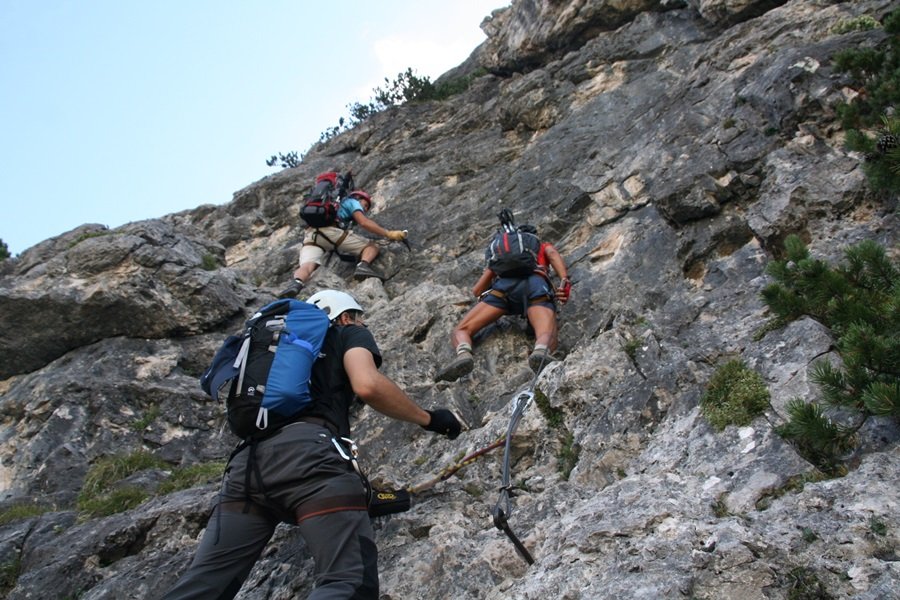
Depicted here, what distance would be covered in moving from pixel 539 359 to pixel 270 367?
353cm

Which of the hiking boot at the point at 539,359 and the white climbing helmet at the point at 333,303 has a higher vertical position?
the white climbing helmet at the point at 333,303

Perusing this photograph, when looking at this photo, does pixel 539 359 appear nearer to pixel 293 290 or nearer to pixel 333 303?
pixel 333 303

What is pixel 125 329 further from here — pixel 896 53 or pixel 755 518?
pixel 896 53

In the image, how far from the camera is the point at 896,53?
7.70 metres

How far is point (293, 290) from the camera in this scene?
12234 millimetres

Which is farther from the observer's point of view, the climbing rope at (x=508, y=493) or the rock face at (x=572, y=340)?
the climbing rope at (x=508, y=493)

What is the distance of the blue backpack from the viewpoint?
5.28 meters

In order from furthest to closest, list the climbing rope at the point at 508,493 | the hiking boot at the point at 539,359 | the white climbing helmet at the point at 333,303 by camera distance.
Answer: the hiking boot at the point at 539,359 < the white climbing helmet at the point at 333,303 < the climbing rope at the point at 508,493

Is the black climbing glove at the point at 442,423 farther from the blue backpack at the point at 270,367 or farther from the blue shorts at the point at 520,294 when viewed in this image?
the blue shorts at the point at 520,294

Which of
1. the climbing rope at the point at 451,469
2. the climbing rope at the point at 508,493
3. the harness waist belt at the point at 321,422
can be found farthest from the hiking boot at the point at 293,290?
the harness waist belt at the point at 321,422

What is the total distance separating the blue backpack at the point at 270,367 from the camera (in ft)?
17.3

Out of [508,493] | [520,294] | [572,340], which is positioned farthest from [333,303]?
[572,340]

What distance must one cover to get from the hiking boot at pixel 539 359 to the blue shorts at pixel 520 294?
40.2 inches

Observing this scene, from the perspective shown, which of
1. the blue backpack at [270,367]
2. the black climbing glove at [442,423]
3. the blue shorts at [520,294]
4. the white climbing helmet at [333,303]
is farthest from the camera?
the blue shorts at [520,294]
